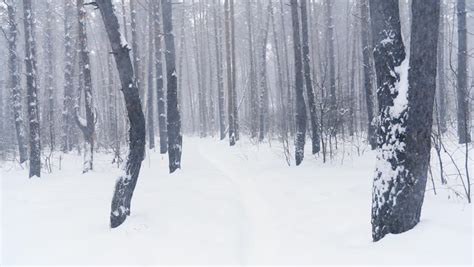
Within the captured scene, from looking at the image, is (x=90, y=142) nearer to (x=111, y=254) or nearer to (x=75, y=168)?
(x=75, y=168)

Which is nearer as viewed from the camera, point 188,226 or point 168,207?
point 188,226

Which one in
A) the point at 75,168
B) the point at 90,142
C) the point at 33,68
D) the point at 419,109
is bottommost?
the point at 75,168

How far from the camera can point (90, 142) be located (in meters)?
12.4

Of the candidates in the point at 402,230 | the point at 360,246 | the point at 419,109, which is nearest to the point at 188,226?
the point at 360,246

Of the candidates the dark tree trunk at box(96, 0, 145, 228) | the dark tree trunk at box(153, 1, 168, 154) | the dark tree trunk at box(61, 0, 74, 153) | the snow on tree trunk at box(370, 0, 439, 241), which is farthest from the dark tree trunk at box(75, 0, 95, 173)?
the snow on tree trunk at box(370, 0, 439, 241)

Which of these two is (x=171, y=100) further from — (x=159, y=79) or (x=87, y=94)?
(x=159, y=79)

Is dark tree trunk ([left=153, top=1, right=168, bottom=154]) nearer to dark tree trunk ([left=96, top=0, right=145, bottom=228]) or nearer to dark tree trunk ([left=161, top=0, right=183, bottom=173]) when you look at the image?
dark tree trunk ([left=161, top=0, right=183, bottom=173])

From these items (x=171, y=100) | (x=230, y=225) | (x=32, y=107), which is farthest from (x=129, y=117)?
(x=32, y=107)

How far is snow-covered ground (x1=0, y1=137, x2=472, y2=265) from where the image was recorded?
4.17 metres

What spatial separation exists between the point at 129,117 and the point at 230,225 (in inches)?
92.4

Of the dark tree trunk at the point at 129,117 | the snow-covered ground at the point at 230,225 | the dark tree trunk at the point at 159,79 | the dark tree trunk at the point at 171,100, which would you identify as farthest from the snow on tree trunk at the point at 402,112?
the dark tree trunk at the point at 159,79

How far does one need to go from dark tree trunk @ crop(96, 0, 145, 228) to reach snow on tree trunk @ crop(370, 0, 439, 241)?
141 inches

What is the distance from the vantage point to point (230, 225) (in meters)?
5.87

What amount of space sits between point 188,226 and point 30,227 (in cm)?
267
